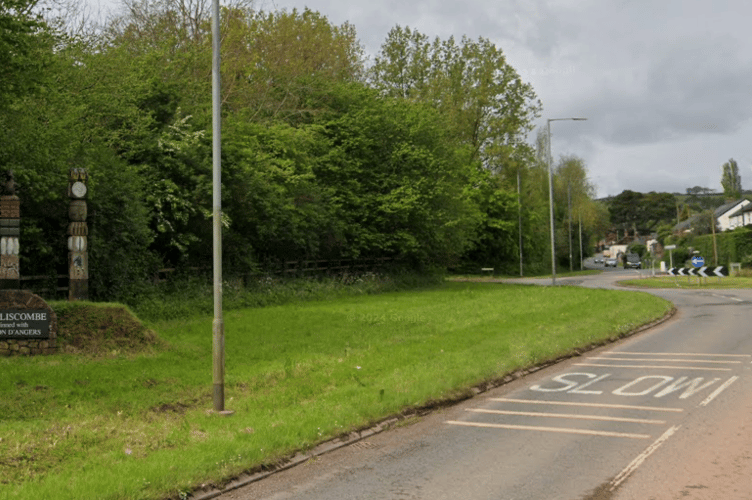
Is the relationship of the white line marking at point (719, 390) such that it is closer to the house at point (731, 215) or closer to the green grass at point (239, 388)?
the green grass at point (239, 388)

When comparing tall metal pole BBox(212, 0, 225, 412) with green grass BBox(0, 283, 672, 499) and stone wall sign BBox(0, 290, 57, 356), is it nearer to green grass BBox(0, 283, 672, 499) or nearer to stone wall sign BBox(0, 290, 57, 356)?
green grass BBox(0, 283, 672, 499)

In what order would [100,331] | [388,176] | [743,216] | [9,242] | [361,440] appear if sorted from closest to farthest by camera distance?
[361,440], [100,331], [9,242], [388,176], [743,216]

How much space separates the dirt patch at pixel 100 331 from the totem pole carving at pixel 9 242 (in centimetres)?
150

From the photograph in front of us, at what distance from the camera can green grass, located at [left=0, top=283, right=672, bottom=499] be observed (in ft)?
28.1

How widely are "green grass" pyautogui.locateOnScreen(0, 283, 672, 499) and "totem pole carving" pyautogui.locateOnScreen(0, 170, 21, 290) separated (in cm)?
235

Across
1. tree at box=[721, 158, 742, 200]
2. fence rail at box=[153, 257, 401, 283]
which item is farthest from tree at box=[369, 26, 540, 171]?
tree at box=[721, 158, 742, 200]

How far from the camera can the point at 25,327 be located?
1678 centimetres

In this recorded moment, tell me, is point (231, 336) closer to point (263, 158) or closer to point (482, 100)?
point (263, 158)

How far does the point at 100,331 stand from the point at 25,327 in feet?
5.44

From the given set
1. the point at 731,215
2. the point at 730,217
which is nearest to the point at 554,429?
the point at 731,215

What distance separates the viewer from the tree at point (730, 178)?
139875 mm

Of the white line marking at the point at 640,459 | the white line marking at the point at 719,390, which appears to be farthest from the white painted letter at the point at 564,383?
the white line marking at the point at 640,459

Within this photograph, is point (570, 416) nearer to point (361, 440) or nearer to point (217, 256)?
point (361, 440)

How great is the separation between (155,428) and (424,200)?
35.6m
